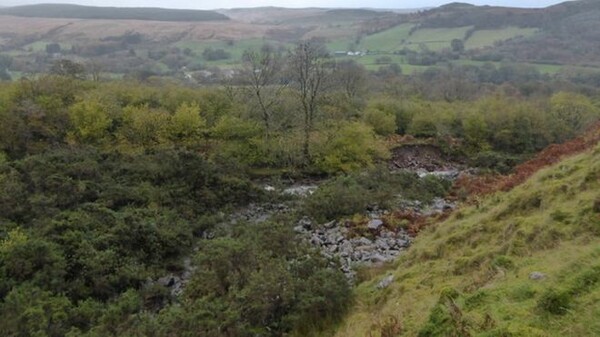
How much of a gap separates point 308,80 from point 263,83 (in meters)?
3.48

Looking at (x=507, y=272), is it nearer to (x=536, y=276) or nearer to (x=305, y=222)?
(x=536, y=276)

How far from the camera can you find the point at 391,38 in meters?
142

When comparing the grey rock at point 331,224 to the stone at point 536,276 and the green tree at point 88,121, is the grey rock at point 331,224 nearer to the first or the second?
the stone at point 536,276

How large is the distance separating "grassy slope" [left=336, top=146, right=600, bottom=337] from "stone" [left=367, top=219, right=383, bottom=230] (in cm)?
284

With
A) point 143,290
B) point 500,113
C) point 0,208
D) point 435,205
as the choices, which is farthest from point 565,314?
point 500,113

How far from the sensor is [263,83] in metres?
38.7

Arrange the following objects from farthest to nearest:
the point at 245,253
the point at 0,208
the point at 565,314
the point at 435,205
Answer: the point at 435,205
the point at 0,208
the point at 245,253
the point at 565,314

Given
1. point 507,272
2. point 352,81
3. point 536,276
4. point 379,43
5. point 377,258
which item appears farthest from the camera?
point 379,43

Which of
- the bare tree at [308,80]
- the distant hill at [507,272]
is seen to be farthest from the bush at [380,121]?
the distant hill at [507,272]

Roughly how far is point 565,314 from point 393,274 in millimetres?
6323

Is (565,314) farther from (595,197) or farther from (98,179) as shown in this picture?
(98,179)

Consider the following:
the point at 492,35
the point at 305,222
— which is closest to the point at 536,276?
the point at 305,222

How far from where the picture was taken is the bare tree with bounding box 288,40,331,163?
3678cm

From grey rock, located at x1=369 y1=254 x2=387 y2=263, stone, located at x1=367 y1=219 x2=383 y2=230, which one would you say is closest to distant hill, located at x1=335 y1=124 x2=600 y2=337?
grey rock, located at x1=369 y1=254 x2=387 y2=263
